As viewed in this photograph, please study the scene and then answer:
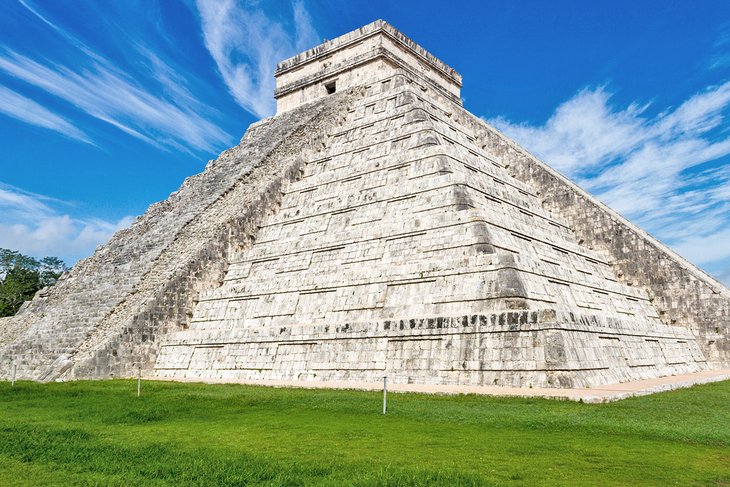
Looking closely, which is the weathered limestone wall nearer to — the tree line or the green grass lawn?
the green grass lawn

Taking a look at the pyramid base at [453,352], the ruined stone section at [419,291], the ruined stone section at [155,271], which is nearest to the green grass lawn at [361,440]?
the pyramid base at [453,352]

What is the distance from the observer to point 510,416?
725cm

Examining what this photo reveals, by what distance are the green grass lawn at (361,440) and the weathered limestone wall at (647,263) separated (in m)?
6.43

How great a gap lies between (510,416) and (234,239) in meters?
11.6

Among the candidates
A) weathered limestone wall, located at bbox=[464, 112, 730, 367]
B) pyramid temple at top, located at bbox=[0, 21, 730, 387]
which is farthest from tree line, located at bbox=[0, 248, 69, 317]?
weathered limestone wall, located at bbox=[464, 112, 730, 367]

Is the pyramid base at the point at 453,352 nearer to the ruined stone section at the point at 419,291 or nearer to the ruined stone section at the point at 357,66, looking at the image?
the ruined stone section at the point at 419,291

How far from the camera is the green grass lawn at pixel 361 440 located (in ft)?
15.5

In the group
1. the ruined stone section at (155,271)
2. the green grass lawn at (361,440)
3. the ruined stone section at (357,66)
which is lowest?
the green grass lawn at (361,440)

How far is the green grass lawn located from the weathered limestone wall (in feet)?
21.1

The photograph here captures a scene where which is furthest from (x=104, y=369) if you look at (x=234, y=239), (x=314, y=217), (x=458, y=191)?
(x=458, y=191)

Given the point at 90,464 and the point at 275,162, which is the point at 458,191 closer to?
the point at 275,162

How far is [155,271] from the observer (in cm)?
1628

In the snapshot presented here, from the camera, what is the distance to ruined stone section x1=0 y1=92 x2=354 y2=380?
14.3m

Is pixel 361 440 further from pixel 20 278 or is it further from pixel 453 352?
pixel 20 278
